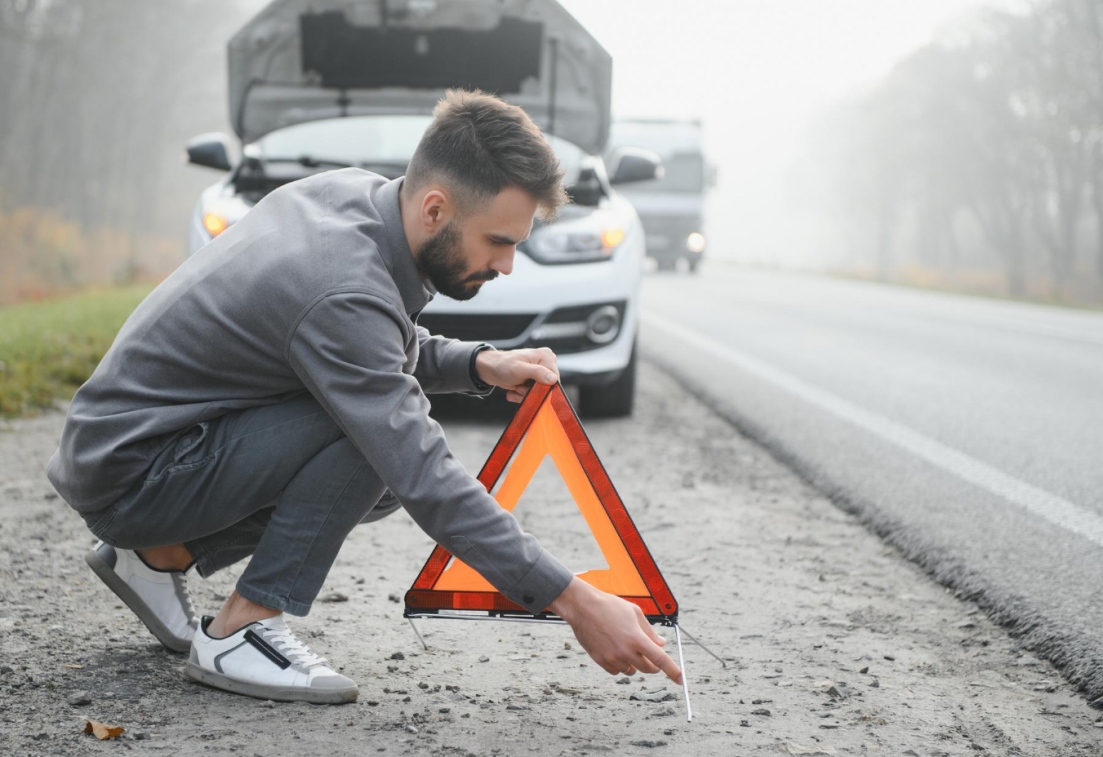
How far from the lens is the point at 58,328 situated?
8375mm

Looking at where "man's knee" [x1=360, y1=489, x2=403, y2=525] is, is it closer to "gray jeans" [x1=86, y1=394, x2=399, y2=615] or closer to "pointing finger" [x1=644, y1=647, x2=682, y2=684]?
"gray jeans" [x1=86, y1=394, x2=399, y2=615]

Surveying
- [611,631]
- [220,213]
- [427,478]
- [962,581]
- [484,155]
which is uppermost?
[484,155]

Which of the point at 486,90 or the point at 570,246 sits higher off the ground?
the point at 486,90

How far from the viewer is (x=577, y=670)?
2859mm

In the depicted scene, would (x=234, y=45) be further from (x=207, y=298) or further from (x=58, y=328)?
(x=207, y=298)

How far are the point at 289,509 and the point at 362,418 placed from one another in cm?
43

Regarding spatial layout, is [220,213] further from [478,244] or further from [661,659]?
[661,659]

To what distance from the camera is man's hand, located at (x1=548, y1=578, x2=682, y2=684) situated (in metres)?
2.21

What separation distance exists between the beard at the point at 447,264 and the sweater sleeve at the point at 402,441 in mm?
189

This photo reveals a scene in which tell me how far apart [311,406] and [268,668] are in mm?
594

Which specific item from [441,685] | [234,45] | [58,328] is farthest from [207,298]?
[58,328]

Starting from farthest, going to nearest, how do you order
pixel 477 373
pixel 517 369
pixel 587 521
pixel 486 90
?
pixel 486 90, pixel 477 373, pixel 517 369, pixel 587 521

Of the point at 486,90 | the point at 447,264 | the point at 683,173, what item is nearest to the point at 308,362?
the point at 447,264

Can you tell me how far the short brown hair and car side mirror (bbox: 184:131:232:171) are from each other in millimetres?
4401
